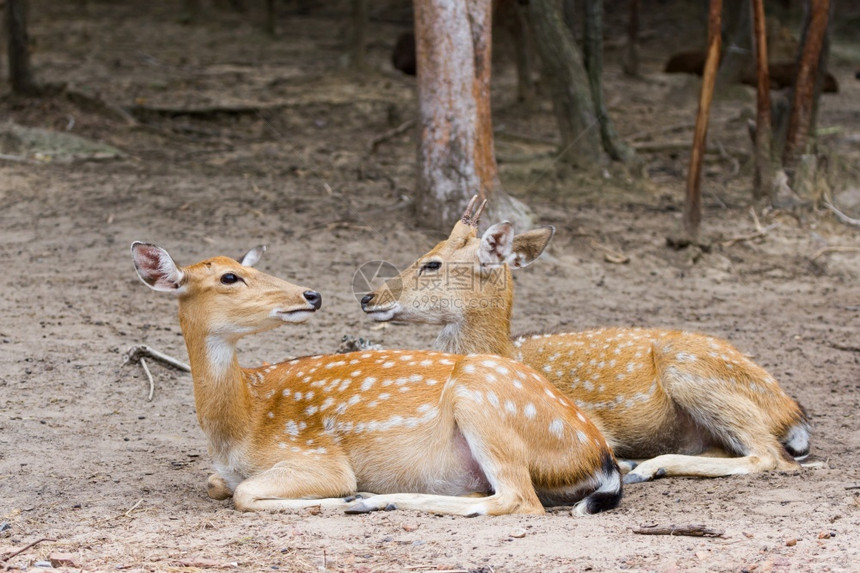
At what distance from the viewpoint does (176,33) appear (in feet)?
57.8

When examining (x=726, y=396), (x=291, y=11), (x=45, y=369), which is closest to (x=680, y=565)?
(x=726, y=396)

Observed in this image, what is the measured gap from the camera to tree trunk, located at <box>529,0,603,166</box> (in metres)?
10.2

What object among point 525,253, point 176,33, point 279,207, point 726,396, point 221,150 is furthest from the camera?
point 176,33

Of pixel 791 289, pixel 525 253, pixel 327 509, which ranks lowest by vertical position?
pixel 791 289

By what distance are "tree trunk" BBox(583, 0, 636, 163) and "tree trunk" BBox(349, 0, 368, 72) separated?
4.46 metres

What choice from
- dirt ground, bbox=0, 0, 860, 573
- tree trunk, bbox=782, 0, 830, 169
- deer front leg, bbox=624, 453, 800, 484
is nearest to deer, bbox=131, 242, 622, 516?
dirt ground, bbox=0, 0, 860, 573

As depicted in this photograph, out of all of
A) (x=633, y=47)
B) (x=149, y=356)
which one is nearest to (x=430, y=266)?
(x=149, y=356)

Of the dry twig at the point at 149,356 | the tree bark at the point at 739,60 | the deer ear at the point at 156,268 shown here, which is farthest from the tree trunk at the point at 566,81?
the deer ear at the point at 156,268

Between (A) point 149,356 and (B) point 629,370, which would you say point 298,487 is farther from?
(A) point 149,356

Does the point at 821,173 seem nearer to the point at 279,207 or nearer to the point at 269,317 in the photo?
the point at 279,207

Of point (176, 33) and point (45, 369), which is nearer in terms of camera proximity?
point (45, 369)

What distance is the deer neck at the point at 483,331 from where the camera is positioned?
17.8 feet

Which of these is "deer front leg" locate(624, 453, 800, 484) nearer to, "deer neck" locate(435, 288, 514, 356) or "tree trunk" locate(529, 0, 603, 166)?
"deer neck" locate(435, 288, 514, 356)

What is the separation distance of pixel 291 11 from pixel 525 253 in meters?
16.0
